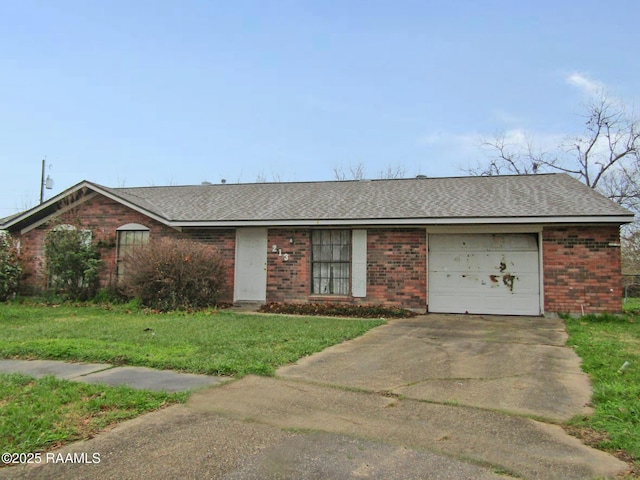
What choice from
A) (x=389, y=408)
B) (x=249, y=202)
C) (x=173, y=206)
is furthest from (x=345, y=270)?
(x=389, y=408)

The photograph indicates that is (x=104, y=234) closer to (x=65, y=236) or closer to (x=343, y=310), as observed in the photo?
(x=65, y=236)

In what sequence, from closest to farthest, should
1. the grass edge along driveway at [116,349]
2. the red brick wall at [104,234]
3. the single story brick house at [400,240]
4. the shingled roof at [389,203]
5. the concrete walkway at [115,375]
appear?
the grass edge along driveway at [116,349] → the concrete walkway at [115,375] → the single story brick house at [400,240] → the shingled roof at [389,203] → the red brick wall at [104,234]

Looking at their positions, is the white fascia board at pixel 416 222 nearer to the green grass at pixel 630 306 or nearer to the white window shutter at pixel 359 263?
the white window shutter at pixel 359 263

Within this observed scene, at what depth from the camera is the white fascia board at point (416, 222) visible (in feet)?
36.4

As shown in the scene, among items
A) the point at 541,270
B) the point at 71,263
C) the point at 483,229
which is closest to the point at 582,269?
the point at 541,270

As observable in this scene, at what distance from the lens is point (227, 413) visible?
4207 millimetres

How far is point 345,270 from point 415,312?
7.39 ft

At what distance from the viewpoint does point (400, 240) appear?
12.8 m

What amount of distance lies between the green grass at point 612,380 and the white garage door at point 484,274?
2068mm

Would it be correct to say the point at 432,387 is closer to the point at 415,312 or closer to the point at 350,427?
Answer: the point at 350,427

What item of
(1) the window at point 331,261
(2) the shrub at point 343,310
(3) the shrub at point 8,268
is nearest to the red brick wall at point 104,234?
(3) the shrub at point 8,268

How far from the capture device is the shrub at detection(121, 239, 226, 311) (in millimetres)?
12023

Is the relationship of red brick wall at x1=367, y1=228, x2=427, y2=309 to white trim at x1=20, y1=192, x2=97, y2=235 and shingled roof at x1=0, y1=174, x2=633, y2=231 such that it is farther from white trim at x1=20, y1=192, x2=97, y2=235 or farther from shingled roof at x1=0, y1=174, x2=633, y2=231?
white trim at x1=20, y1=192, x2=97, y2=235

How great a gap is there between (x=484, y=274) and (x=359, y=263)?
336 cm
